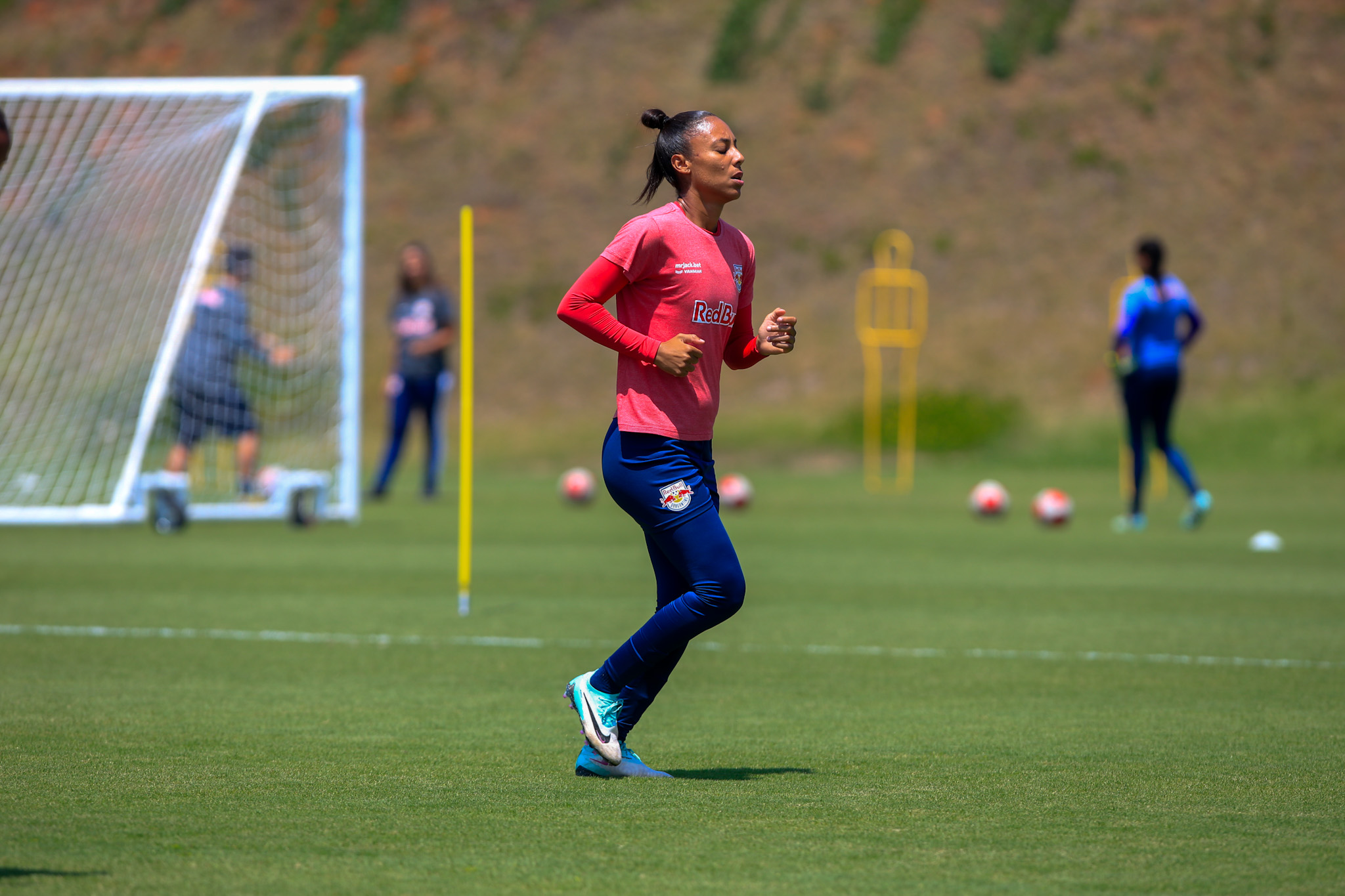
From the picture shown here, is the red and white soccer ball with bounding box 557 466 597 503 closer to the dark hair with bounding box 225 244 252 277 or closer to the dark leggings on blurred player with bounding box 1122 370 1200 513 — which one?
the dark hair with bounding box 225 244 252 277

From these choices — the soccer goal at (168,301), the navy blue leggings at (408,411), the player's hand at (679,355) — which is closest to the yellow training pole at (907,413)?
the soccer goal at (168,301)

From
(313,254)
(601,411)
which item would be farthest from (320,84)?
(601,411)

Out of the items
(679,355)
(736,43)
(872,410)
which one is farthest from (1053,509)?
(736,43)

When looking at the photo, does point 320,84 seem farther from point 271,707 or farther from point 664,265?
point 664,265

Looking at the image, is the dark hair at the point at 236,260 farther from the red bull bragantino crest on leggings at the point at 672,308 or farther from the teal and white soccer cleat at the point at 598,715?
the teal and white soccer cleat at the point at 598,715

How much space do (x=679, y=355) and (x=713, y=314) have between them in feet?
1.31

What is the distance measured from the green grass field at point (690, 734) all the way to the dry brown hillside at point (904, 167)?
19.2 meters

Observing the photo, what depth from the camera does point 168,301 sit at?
27.2 metres

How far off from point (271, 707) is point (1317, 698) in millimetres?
4070

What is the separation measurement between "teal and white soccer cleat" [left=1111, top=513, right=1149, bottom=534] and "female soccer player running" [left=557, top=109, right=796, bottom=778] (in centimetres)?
1062

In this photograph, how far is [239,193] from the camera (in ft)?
103

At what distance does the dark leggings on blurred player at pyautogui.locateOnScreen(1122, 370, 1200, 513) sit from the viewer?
14875 millimetres

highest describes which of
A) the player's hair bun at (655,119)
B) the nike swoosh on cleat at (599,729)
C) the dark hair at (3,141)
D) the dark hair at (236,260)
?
the dark hair at (236,260)

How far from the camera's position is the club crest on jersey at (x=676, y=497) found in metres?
4.84
